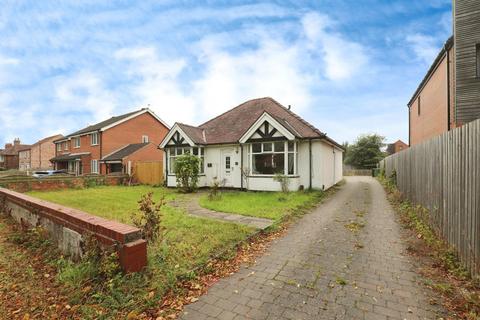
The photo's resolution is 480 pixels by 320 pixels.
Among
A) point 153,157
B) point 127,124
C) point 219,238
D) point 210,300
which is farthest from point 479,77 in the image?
point 127,124

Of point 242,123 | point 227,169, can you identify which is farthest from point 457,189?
point 242,123

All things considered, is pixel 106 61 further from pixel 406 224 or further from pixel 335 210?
pixel 406 224

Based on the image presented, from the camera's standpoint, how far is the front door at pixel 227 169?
1618 centimetres

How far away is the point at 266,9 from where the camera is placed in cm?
941

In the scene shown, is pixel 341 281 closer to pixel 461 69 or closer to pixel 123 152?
pixel 461 69

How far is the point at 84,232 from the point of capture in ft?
13.1

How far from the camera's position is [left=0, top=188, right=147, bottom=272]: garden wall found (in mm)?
3531

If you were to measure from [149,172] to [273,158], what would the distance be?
1211 centimetres

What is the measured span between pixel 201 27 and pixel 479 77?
12790 mm

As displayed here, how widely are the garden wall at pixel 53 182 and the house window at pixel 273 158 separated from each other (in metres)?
13.1

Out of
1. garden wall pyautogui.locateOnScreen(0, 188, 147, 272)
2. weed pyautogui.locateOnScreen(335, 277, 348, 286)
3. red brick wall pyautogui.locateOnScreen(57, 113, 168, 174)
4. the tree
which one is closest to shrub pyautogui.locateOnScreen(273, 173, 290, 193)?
weed pyautogui.locateOnScreen(335, 277, 348, 286)

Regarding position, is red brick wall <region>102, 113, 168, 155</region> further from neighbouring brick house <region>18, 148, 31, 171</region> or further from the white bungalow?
neighbouring brick house <region>18, 148, 31, 171</region>

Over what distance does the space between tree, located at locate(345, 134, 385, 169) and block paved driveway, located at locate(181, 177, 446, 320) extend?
151 feet

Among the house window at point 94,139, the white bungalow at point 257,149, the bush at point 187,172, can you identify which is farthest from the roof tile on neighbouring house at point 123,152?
the bush at point 187,172
